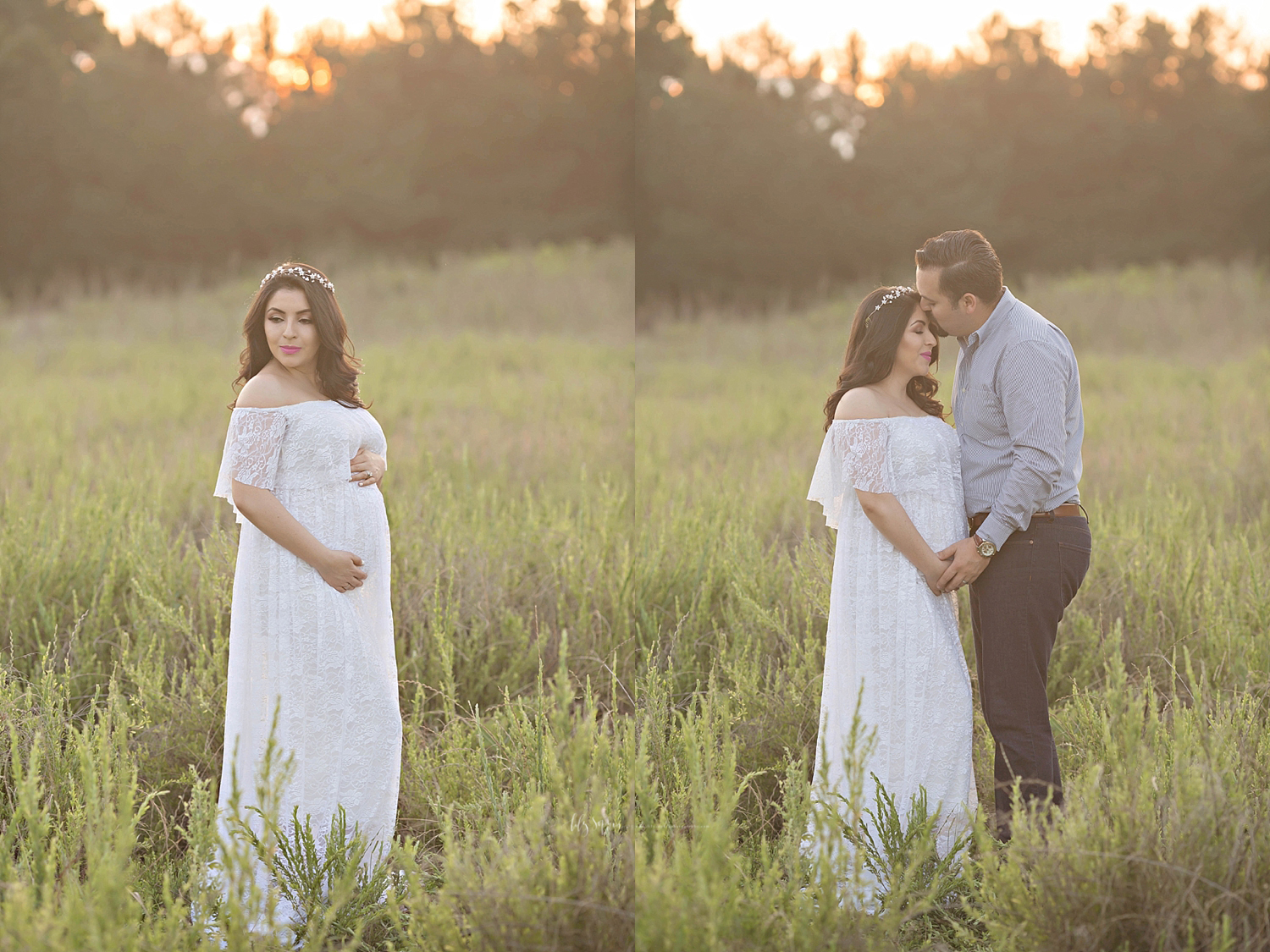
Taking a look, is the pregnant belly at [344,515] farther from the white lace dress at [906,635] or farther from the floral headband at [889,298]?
the floral headband at [889,298]

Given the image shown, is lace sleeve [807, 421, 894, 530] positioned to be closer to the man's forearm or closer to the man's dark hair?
the man's forearm

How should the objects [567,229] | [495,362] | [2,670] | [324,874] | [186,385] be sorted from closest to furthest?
[324,874]
[2,670]
[186,385]
[495,362]
[567,229]

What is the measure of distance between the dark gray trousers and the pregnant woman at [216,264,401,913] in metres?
1.87

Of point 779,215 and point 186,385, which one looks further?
point 779,215

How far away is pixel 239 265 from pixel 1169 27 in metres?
18.8

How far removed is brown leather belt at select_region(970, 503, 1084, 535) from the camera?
2955 mm

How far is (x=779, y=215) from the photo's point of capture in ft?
64.5

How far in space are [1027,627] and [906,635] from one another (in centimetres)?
35

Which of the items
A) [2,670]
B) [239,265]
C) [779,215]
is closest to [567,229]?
[779,215]

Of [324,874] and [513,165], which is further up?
[513,165]

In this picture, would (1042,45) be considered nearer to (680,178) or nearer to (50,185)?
(680,178)

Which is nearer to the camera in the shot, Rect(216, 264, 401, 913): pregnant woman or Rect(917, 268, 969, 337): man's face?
Rect(216, 264, 401, 913): pregnant woman

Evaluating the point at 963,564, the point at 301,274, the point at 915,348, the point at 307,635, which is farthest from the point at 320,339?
the point at 963,564

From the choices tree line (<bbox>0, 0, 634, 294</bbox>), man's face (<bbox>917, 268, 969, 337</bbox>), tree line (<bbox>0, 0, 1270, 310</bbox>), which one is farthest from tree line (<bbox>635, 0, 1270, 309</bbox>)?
man's face (<bbox>917, 268, 969, 337</bbox>)
